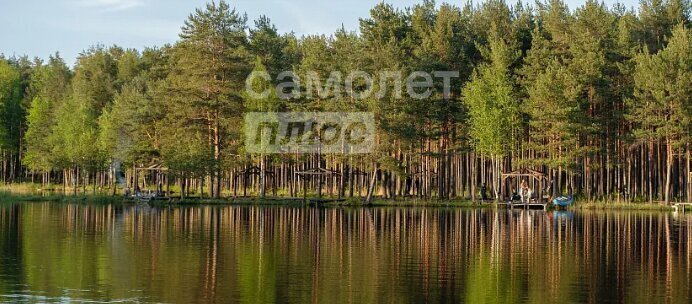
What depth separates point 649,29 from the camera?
80.6 metres

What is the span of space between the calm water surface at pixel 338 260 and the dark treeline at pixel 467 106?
17.9 m

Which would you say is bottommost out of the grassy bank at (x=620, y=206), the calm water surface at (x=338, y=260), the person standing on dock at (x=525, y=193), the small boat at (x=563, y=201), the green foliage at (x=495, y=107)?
the calm water surface at (x=338, y=260)

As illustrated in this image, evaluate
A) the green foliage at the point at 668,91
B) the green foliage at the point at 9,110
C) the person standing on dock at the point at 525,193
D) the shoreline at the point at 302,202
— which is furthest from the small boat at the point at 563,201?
the green foliage at the point at 9,110

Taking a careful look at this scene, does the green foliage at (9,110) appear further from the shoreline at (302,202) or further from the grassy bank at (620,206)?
the grassy bank at (620,206)

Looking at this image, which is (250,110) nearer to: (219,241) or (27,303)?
(219,241)

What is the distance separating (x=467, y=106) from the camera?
7525 cm

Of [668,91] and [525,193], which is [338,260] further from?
[668,91]

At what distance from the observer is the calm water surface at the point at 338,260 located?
23.9 m

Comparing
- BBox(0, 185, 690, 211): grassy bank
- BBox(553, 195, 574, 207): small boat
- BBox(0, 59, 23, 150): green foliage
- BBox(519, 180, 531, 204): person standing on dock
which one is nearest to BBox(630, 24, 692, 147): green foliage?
BBox(0, 185, 690, 211): grassy bank

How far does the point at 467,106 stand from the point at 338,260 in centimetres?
4575

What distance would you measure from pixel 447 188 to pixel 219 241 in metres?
43.2

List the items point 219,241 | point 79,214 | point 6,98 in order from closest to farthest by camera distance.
A: point 219,241 < point 79,214 < point 6,98

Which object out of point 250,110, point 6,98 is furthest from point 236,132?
point 6,98

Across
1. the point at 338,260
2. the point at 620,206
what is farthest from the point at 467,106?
the point at 338,260
